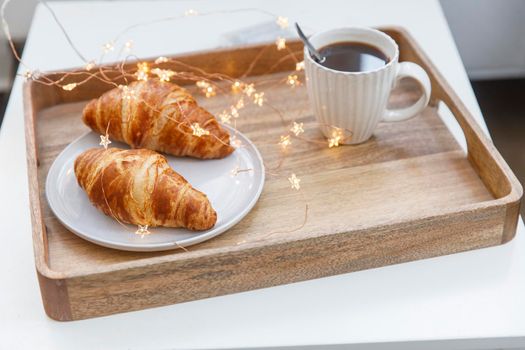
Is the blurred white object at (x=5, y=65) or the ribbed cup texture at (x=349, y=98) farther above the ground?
the ribbed cup texture at (x=349, y=98)

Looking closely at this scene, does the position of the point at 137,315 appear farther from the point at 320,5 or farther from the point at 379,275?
the point at 320,5

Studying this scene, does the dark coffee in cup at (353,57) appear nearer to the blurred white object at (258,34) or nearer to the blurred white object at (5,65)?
the blurred white object at (258,34)

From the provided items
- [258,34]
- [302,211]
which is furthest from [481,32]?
[302,211]

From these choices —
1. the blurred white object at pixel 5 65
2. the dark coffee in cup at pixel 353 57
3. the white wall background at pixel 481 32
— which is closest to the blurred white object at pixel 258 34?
the dark coffee in cup at pixel 353 57

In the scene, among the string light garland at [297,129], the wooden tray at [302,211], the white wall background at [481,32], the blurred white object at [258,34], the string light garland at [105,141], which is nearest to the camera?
the wooden tray at [302,211]

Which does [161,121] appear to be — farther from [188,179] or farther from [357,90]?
[357,90]

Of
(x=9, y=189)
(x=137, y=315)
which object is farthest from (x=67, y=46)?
(x=137, y=315)

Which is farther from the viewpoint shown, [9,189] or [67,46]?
[67,46]
